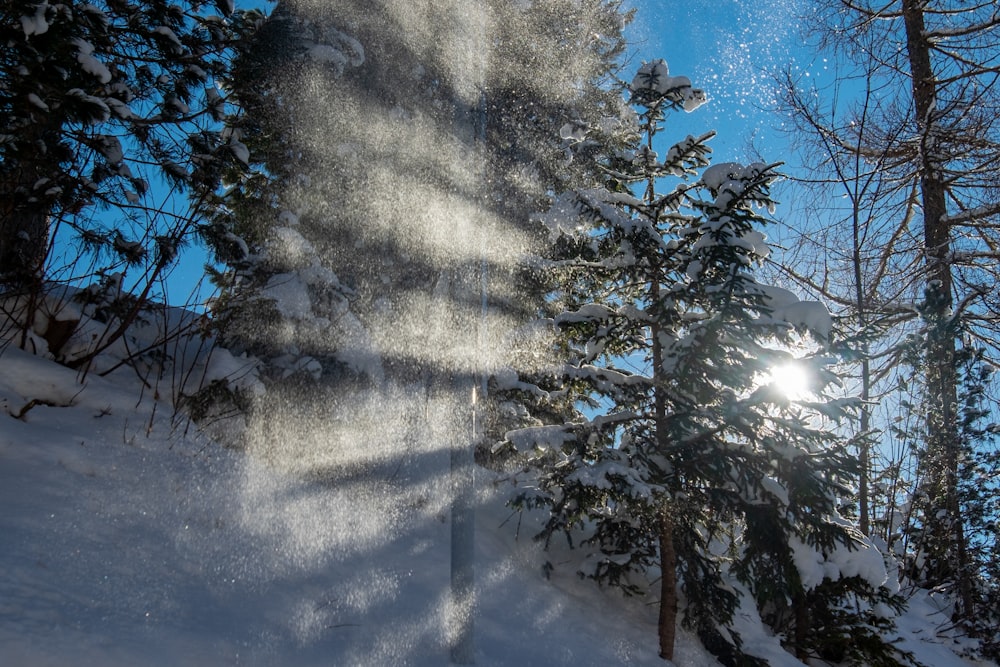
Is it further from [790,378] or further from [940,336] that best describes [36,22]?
[940,336]

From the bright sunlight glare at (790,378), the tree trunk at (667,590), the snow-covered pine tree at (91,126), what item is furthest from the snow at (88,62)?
the bright sunlight glare at (790,378)

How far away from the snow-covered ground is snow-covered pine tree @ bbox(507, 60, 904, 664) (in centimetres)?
65

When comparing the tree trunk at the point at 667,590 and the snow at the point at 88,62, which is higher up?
the snow at the point at 88,62

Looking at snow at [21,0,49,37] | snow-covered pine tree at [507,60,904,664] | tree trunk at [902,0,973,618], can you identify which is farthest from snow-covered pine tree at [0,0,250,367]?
tree trunk at [902,0,973,618]

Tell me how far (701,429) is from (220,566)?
3623 mm

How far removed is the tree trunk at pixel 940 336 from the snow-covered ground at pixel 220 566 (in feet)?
18.2

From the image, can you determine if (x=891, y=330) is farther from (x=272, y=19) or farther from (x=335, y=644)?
(x=272, y=19)

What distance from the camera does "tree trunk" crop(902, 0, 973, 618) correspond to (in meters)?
8.31

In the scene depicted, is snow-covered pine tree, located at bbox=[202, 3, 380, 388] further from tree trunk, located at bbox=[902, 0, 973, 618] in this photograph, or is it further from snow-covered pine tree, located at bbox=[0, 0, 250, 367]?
tree trunk, located at bbox=[902, 0, 973, 618]

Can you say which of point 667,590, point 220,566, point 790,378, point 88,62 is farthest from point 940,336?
point 88,62

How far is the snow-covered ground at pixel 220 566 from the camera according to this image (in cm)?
230

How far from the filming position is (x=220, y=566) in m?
3.00

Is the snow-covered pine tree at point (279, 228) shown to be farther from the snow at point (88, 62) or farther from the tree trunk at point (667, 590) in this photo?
the tree trunk at point (667, 590)

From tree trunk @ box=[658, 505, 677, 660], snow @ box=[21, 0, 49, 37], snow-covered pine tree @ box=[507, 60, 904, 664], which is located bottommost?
tree trunk @ box=[658, 505, 677, 660]
